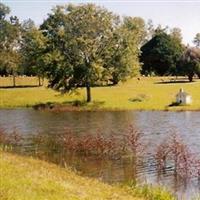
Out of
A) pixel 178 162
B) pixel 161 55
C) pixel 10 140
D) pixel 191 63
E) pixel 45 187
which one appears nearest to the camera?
pixel 45 187

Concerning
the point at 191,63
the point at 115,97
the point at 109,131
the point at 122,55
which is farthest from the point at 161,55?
the point at 109,131

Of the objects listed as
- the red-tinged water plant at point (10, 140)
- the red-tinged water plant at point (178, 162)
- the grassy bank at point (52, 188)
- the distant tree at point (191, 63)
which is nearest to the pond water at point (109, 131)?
the red-tinged water plant at point (178, 162)

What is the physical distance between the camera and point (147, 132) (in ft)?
157

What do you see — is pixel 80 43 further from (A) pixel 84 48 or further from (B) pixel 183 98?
(B) pixel 183 98

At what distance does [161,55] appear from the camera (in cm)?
14100

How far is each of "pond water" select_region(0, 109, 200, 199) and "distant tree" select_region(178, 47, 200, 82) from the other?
48.0 m

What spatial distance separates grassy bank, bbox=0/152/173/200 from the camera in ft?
59.3

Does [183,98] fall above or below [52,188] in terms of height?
above

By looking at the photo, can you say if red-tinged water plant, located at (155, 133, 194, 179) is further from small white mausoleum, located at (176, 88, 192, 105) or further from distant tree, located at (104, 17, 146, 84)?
distant tree, located at (104, 17, 146, 84)

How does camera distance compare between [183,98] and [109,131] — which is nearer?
[109,131]

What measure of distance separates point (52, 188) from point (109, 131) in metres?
→ 29.9

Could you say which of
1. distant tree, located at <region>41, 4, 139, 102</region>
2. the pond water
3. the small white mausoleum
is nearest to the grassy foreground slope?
the pond water

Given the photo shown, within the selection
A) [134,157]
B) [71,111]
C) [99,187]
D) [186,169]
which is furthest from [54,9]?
[99,187]

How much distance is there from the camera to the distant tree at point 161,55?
454 feet
